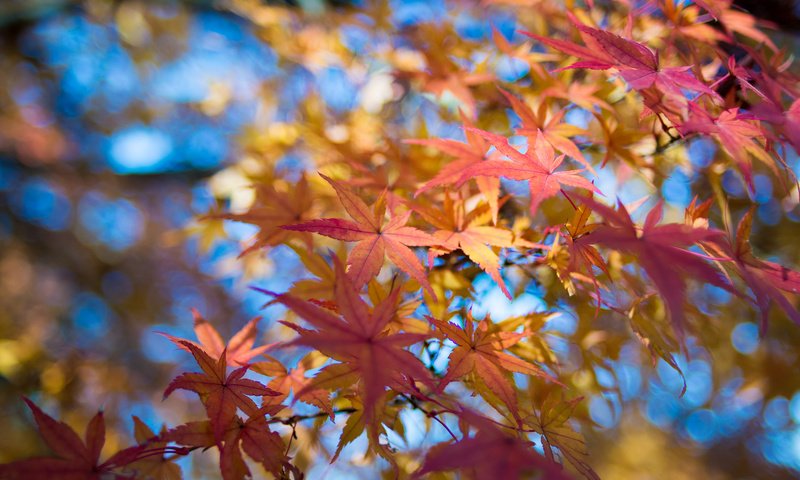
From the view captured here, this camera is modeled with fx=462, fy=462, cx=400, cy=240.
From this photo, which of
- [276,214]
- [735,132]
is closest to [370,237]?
[276,214]

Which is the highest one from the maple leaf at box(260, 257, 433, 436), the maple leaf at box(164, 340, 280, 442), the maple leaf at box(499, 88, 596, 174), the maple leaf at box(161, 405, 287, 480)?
the maple leaf at box(499, 88, 596, 174)

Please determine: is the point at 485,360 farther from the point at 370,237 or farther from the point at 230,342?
the point at 230,342

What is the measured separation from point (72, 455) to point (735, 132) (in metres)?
0.87

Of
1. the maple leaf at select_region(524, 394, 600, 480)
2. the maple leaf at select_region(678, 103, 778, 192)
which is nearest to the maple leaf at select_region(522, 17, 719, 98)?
the maple leaf at select_region(678, 103, 778, 192)

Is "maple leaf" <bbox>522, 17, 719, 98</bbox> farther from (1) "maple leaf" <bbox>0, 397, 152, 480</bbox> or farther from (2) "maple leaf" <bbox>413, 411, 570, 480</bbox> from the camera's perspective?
(1) "maple leaf" <bbox>0, 397, 152, 480</bbox>

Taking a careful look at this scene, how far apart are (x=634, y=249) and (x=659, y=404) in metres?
2.32

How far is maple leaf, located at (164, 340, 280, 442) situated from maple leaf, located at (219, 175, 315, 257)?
185mm

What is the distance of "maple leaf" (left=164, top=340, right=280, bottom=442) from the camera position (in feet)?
1.75

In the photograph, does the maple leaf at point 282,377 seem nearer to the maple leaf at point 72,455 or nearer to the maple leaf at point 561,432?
the maple leaf at point 72,455

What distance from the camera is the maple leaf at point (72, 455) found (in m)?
0.48

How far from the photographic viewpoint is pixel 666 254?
1.38ft

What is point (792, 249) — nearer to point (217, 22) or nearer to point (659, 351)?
point (659, 351)

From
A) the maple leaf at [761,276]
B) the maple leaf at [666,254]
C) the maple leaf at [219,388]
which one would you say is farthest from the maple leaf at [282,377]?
the maple leaf at [761,276]

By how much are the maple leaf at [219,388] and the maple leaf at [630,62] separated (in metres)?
0.55
